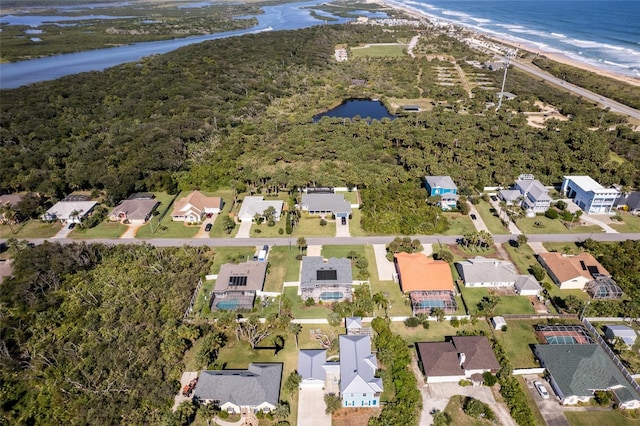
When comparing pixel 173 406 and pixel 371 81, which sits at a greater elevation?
pixel 371 81

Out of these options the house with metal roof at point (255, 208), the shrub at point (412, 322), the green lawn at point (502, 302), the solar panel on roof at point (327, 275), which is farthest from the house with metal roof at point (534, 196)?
the house with metal roof at point (255, 208)

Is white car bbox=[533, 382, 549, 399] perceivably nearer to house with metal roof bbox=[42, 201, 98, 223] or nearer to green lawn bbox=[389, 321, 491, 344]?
green lawn bbox=[389, 321, 491, 344]

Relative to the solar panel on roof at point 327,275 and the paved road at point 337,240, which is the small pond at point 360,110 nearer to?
the paved road at point 337,240

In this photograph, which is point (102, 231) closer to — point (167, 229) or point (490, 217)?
point (167, 229)

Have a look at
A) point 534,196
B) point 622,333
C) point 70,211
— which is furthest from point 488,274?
point 70,211

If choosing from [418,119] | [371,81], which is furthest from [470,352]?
[371,81]

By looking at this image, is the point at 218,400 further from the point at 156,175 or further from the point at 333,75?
the point at 333,75

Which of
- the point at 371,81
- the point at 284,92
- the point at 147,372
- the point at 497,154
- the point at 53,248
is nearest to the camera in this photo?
the point at 147,372

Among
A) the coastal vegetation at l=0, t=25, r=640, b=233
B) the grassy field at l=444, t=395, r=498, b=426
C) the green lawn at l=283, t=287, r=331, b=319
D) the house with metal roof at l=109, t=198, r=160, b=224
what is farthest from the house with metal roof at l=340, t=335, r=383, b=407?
the house with metal roof at l=109, t=198, r=160, b=224
